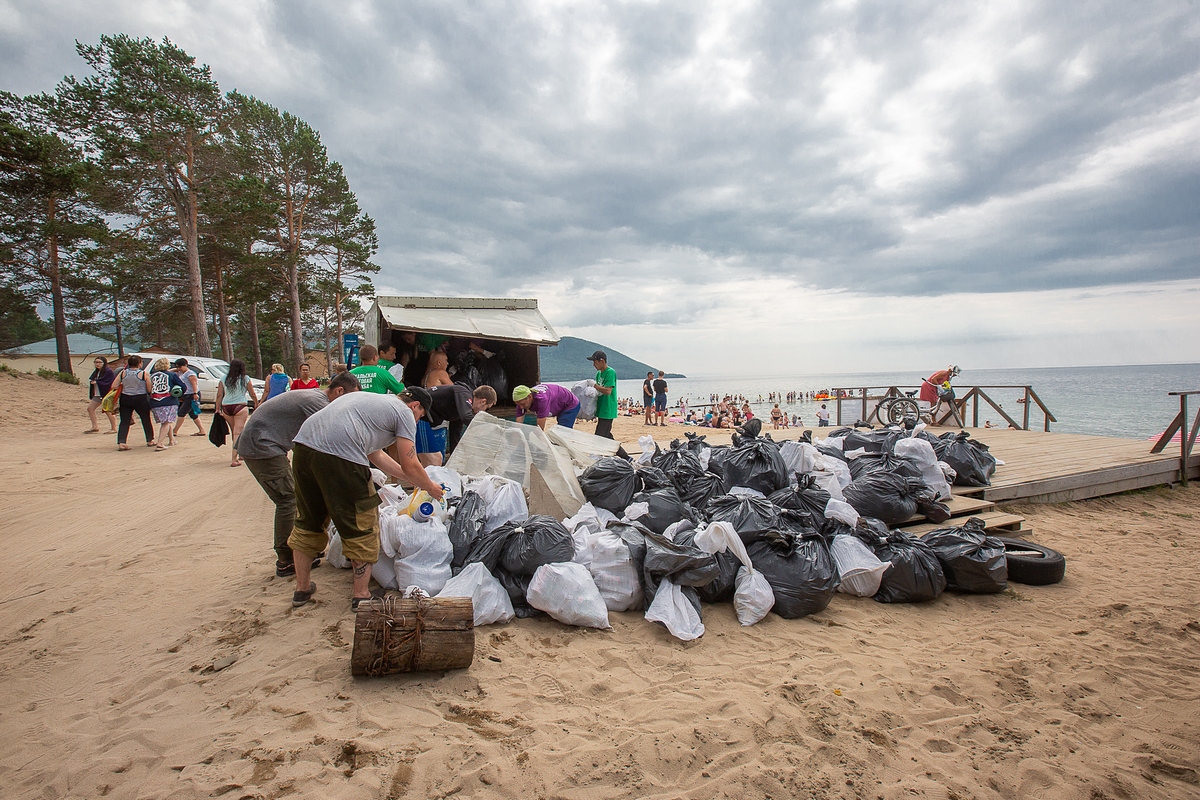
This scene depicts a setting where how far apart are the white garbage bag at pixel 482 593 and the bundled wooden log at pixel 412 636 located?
494 millimetres

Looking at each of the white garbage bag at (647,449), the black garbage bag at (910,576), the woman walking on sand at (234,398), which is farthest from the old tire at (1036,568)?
the woman walking on sand at (234,398)

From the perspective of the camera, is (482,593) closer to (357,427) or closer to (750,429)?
(357,427)

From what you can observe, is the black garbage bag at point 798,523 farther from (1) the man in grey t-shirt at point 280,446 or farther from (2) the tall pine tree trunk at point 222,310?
(2) the tall pine tree trunk at point 222,310

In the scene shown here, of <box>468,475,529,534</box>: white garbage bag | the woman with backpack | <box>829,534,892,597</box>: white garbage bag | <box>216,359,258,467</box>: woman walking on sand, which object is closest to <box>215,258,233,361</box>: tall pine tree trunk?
the woman with backpack

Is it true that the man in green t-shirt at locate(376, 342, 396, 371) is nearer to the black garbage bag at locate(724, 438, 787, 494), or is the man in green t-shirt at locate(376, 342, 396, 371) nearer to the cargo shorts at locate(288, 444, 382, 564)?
the cargo shorts at locate(288, 444, 382, 564)

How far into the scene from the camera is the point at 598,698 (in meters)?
2.46

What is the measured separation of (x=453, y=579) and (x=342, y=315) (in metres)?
32.7

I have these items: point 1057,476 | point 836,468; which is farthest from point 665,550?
point 1057,476

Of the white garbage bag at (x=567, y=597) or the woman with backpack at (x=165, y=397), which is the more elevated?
the woman with backpack at (x=165, y=397)

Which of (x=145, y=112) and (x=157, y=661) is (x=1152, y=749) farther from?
(x=145, y=112)

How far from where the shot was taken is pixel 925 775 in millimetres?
1996

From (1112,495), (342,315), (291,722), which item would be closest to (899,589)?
(291,722)

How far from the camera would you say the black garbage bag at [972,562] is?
Result: 11.6ft

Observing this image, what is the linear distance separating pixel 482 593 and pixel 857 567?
245cm
